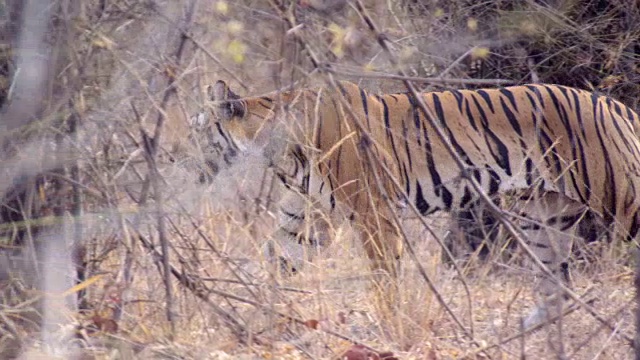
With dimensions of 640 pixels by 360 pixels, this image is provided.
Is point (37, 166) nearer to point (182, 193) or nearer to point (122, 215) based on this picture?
point (122, 215)

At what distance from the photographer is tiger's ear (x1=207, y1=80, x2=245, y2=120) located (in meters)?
5.43

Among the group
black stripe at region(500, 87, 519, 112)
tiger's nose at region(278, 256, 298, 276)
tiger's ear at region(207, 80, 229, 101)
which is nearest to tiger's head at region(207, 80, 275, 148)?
tiger's ear at region(207, 80, 229, 101)

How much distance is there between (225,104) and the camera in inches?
222

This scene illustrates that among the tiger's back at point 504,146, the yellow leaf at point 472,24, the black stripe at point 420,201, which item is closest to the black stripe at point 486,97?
the tiger's back at point 504,146

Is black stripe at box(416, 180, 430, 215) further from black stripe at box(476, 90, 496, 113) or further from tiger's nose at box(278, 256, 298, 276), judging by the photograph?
tiger's nose at box(278, 256, 298, 276)

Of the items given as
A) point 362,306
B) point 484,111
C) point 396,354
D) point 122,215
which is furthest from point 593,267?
point 122,215

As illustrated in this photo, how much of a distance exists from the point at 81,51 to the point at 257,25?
1.47 m

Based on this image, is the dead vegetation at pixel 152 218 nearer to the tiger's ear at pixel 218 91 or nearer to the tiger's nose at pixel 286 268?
the tiger's nose at pixel 286 268

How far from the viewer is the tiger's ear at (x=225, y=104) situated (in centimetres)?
543

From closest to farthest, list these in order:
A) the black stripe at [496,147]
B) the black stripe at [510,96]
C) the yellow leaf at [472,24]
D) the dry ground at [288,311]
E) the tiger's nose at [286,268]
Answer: the dry ground at [288,311], the yellow leaf at [472,24], the tiger's nose at [286,268], the black stripe at [496,147], the black stripe at [510,96]

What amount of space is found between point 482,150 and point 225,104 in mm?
1491

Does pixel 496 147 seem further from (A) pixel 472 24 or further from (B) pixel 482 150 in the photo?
(A) pixel 472 24

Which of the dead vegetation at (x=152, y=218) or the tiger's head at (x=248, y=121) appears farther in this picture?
the tiger's head at (x=248, y=121)

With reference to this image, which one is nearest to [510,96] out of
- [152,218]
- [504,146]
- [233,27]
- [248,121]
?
[504,146]
